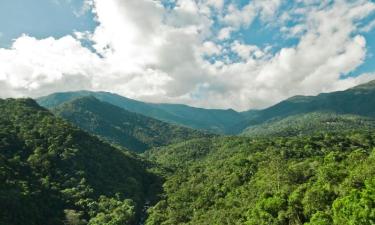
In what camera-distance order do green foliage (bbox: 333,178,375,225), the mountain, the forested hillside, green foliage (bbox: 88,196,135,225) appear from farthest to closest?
green foliage (bbox: 88,196,135,225)
the mountain
the forested hillside
green foliage (bbox: 333,178,375,225)

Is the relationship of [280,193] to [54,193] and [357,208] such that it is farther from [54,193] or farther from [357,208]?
[54,193]

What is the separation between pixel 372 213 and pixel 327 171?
1633 inches

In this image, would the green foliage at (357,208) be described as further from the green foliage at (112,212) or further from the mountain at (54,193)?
the mountain at (54,193)

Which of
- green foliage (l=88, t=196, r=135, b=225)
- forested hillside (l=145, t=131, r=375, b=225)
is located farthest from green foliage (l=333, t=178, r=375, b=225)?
green foliage (l=88, t=196, r=135, b=225)

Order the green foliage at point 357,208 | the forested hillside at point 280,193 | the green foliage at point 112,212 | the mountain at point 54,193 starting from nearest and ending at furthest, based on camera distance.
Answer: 1. the green foliage at point 357,208
2. the forested hillside at point 280,193
3. the mountain at point 54,193
4. the green foliage at point 112,212

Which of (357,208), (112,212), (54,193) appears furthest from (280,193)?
(54,193)

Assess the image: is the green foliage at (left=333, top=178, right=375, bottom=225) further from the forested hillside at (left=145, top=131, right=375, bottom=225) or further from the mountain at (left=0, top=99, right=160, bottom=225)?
the mountain at (left=0, top=99, right=160, bottom=225)

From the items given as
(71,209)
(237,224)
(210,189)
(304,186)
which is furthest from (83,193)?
(304,186)

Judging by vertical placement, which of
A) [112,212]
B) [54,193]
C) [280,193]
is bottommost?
[112,212]

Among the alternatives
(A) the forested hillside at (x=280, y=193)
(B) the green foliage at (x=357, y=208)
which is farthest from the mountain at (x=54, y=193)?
(B) the green foliage at (x=357, y=208)

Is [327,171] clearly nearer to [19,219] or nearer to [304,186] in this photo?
[304,186]

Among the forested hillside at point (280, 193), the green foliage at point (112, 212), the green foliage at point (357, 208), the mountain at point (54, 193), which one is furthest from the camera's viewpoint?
the green foliage at point (112, 212)

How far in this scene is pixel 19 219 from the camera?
138 m

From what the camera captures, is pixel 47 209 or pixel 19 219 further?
pixel 47 209
